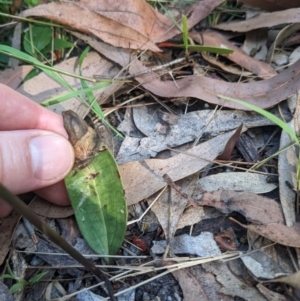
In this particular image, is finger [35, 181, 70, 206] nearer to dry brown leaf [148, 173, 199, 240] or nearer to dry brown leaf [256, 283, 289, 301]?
dry brown leaf [148, 173, 199, 240]

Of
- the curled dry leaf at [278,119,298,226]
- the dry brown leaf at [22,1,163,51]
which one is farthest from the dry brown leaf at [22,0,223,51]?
the curled dry leaf at [278,119,298,226]

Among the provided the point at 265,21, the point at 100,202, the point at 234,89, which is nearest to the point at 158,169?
the point at 100,202

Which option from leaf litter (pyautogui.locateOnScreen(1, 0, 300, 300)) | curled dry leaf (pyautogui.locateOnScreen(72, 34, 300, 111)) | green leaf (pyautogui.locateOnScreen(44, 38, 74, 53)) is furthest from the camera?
green leaf (pyautogui.locateOnScreen(44, 38, 74, 53))

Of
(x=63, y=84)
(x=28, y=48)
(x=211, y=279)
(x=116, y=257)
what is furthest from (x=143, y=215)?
(x=28, y=48)

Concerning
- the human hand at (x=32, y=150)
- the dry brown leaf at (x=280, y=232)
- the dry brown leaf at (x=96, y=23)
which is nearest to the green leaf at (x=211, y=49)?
the dry brown leaf at (x=96, y=23)

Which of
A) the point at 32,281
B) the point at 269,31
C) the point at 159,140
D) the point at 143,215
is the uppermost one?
the point at 269,31

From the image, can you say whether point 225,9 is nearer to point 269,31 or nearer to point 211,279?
point 269,31

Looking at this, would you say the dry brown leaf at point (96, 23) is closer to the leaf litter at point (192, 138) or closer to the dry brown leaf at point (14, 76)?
the leaf litter at point (192, 138)
